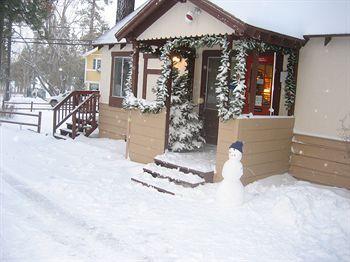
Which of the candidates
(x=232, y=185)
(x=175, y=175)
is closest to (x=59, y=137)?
(x=175, y=175)

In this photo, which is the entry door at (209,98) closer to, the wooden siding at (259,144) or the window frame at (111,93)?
the wooden siding at (259,144)

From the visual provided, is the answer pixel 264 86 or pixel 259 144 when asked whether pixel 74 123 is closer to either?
pixel 264 86

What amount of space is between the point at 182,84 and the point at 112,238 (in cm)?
573

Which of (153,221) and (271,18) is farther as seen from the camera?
(271,18)

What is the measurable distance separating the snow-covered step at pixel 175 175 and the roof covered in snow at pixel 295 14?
11.2 feet

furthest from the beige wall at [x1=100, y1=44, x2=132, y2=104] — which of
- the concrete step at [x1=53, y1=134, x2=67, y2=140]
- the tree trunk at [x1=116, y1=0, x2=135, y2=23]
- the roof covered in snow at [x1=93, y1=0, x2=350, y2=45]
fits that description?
the roof covered in snow at [x1=93, y1=0, x2=350, y2=45]

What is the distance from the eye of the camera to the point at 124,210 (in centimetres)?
710

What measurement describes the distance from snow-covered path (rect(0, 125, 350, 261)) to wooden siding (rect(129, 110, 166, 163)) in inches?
45.7

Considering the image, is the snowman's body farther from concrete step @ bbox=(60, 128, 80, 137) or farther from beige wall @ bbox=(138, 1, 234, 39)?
concrete step @ bbox=(60, 128, 80, 137)

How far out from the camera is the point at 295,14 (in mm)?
10211

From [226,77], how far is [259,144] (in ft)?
5.71

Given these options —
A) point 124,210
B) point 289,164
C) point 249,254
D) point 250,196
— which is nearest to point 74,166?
point 124,210

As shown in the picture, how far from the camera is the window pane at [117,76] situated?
Answer: 15.2m

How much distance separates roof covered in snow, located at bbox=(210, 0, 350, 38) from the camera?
355 inches
